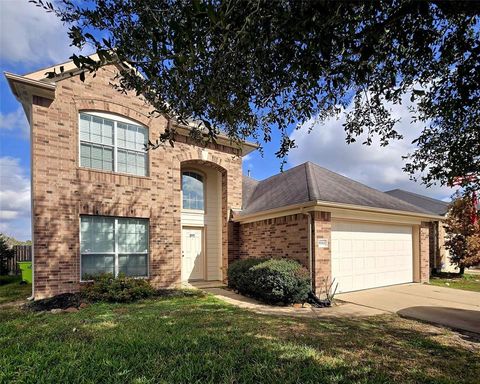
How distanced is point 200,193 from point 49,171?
6.05 meters

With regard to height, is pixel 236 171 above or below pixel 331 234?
above

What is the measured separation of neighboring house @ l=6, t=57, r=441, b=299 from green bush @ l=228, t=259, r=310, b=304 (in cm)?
52

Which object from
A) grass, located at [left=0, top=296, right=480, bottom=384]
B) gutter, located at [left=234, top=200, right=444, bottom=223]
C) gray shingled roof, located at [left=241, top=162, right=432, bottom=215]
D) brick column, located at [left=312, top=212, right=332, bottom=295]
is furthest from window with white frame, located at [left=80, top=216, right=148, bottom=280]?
brick column, located at [left=312, top=212, right=332, bottom=295]

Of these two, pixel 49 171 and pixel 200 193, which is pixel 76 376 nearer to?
pixel 49 171

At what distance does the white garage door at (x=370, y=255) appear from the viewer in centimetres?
1020

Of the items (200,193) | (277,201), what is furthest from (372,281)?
(200,193)

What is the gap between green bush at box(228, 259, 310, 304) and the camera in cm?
859

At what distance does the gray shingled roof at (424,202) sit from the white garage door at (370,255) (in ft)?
31.4

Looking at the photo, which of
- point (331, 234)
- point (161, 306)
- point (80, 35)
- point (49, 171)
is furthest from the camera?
point (331, 234)

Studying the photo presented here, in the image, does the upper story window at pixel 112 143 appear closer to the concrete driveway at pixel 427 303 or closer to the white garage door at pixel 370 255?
the white garage door at pixel 370 255

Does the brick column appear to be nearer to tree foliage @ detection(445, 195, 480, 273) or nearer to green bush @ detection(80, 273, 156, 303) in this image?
green bush @ detection(80, 273, 156, 303)

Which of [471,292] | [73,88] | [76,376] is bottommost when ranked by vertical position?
[471,292]

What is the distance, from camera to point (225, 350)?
4.58 meters

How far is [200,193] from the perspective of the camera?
13648 mm
